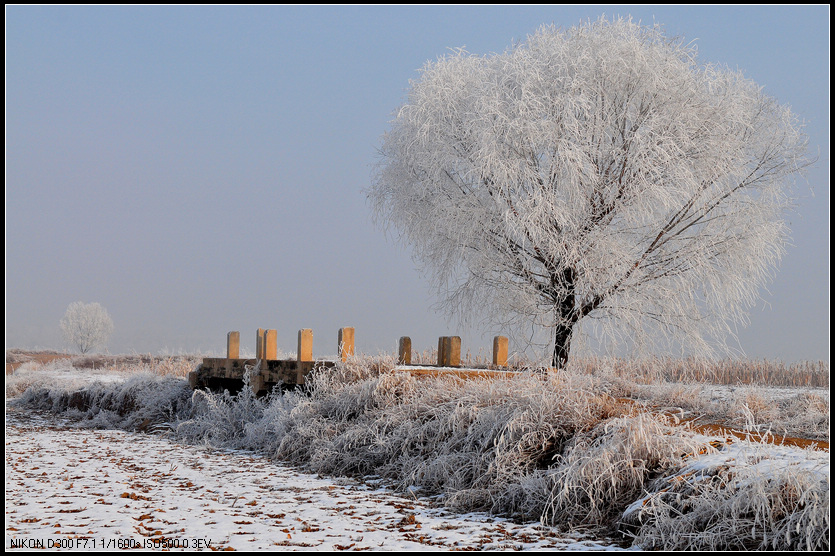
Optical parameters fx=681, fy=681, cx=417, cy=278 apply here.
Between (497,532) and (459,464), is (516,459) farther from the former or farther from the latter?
(497,532)

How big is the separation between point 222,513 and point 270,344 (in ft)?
19.5

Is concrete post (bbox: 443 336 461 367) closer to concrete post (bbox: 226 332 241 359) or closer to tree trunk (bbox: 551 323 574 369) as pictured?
tree trunk (bbox: 551 323 574 369)

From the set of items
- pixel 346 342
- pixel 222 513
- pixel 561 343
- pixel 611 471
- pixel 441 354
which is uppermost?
pixel 346 342

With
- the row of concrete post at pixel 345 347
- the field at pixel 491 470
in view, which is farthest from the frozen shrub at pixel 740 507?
the row of concrete post at pixel 345 347

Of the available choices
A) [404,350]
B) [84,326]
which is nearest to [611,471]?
[404,350]

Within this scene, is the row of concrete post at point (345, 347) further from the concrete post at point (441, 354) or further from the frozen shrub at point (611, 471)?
the frozen shrub at point (611, 471)

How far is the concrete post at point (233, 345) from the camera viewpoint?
1245 centimetres

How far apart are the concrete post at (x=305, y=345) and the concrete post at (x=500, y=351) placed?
370 centimetres

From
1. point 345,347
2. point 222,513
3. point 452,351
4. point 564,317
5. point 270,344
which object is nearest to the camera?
point 222,513

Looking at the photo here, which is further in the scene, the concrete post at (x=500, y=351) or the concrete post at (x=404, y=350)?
the concrete post at (x=500, y=351)

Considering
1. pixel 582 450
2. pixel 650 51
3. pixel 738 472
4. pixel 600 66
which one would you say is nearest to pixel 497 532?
pixel 582 450

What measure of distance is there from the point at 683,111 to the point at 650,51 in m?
1.33

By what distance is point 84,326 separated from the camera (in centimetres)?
3528

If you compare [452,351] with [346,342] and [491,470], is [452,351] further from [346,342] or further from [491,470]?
[491,470]
